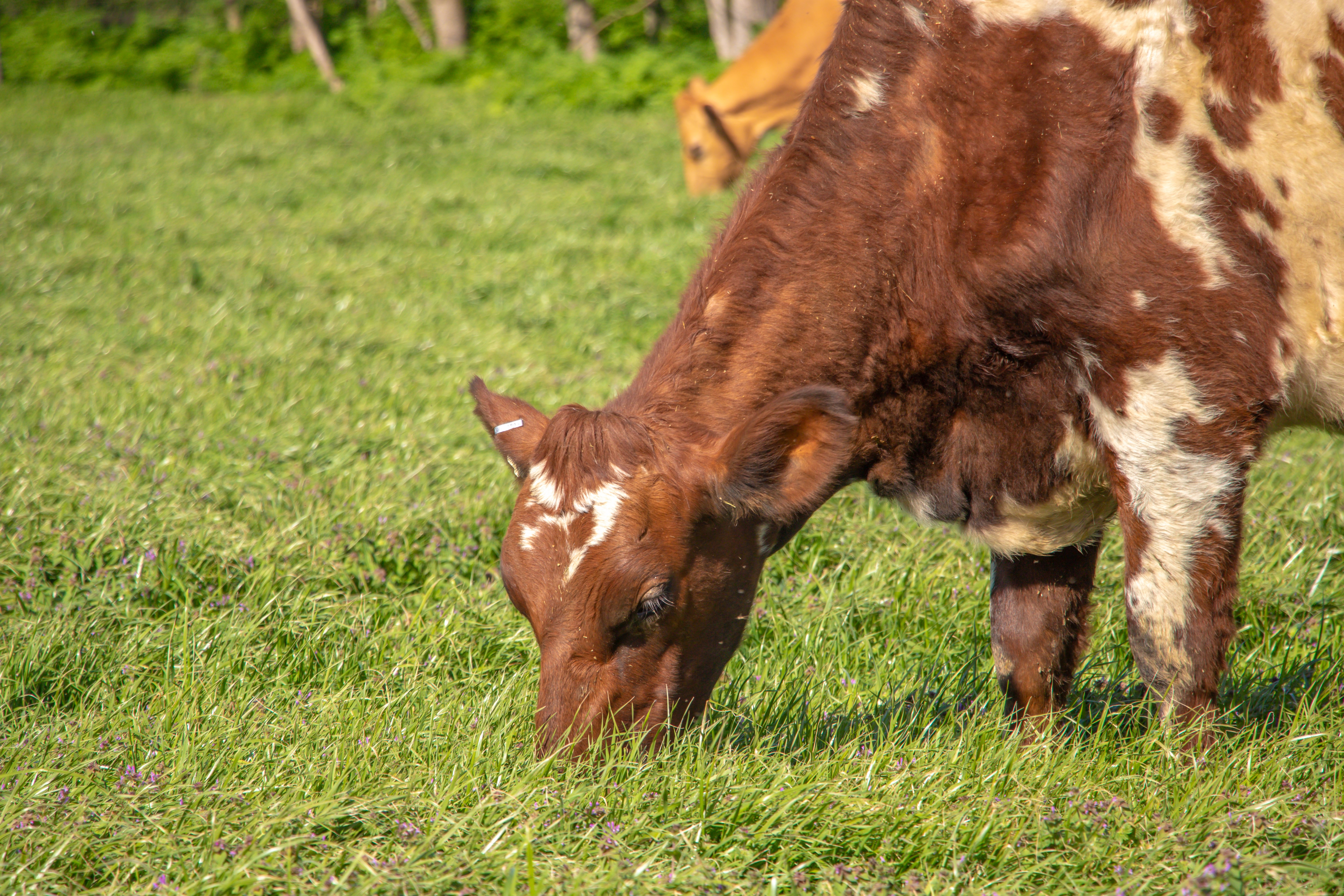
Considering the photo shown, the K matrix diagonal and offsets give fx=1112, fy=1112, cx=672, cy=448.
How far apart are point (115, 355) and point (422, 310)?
6.06ft

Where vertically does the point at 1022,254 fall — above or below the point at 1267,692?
above

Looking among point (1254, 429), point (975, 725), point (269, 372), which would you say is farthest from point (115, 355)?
point (1254, 429)

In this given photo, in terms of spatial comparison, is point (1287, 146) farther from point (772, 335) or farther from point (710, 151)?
point (710, 151)

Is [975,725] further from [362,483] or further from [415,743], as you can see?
[362,483]

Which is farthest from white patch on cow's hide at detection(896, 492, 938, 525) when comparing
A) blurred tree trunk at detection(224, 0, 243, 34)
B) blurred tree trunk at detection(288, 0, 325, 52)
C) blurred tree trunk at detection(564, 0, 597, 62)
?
blurred tree trunk at detection(224, 0, 243, 34)

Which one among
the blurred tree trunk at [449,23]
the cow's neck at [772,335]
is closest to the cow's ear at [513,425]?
the cow's neck at [772,335]

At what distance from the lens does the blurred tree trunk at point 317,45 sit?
60.2 ft

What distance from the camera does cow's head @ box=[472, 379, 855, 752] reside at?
246 centimetres

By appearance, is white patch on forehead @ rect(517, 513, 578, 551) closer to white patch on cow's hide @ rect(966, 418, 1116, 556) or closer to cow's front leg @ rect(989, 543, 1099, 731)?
white patch on cow's hide @ rect(966, 418, 1116, 556)

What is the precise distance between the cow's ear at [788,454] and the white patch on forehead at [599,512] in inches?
9.2

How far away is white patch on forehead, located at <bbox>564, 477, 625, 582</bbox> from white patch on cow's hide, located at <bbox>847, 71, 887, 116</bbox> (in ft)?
3.81

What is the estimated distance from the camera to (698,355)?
2.71m

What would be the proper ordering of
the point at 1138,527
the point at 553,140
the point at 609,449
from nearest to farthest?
the point at 609,449, the point at 1138,527, the point at 553,140

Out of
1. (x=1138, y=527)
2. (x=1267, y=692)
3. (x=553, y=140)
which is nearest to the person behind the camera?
(x=1138, y=527)
